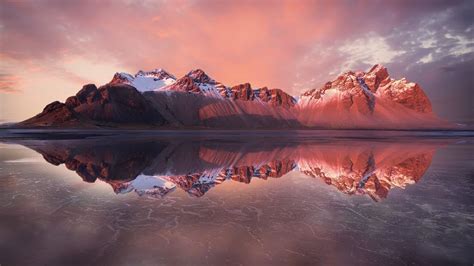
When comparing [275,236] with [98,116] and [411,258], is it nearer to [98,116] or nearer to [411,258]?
[411,258]

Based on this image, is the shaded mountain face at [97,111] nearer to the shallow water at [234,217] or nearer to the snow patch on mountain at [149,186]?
the snow patch on mountain at [149,186]

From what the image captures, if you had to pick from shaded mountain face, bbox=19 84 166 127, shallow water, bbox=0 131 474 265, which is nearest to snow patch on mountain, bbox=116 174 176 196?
shallow water, bbox=0 131 474 265

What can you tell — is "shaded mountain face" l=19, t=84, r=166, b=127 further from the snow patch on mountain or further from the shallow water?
the shallow water

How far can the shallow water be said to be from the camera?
309 inches

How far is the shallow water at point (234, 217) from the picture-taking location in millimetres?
7848

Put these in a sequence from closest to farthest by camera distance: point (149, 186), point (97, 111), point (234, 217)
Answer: point (234, 217), point (149, 186), point (97, 111)

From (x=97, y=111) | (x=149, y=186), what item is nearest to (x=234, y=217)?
A: (x=149, y=186)

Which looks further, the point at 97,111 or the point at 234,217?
the point at 97,111

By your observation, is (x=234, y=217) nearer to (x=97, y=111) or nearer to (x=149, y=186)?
(x=149, y=186)

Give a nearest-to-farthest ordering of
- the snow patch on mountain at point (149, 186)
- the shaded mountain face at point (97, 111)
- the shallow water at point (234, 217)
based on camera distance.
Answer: the shallow water at point (234, 217)
the snow patch on mountain at point (149, 186)
the shaded mountain face at point (97, 111)

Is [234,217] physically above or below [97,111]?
below

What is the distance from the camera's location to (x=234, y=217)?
1117 centimetres

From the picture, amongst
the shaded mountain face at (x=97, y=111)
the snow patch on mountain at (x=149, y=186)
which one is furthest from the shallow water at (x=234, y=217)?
the shaded mountain face at (x=97, y=111)

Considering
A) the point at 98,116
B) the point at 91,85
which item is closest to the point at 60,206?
the point at 98,116
